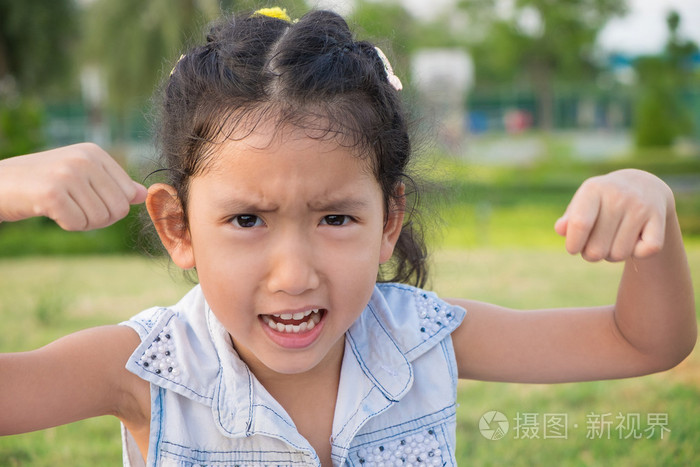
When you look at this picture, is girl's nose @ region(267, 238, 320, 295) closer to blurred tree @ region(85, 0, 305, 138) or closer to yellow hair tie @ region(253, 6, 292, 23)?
yellow hair tie @ region(253, 6, 292, 23)

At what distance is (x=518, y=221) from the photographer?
1211cm

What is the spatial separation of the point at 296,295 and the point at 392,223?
406 mm

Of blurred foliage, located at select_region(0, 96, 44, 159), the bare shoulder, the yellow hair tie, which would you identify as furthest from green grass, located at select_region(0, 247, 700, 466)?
blurred foliage, located at select_region(0, 96, 44, 159)

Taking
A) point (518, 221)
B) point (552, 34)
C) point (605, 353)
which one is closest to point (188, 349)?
point (605, 353)

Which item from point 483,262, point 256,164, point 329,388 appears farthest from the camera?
point 483,262

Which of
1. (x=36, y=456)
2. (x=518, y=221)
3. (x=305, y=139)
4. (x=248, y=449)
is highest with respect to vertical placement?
(x=305, y=139)

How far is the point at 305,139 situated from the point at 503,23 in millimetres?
21340

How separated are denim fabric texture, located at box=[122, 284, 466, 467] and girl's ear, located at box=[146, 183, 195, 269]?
0.16 m

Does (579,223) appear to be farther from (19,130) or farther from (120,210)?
(19,130)

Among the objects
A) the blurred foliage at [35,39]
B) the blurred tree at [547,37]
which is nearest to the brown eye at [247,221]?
the blurred foliage at [35,39]

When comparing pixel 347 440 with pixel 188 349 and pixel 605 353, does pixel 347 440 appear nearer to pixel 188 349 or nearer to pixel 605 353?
pixel 188 349

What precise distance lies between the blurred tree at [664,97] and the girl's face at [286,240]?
49.7 ft

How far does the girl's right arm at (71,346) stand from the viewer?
4.06ft

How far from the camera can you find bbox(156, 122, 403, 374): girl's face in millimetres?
1428
